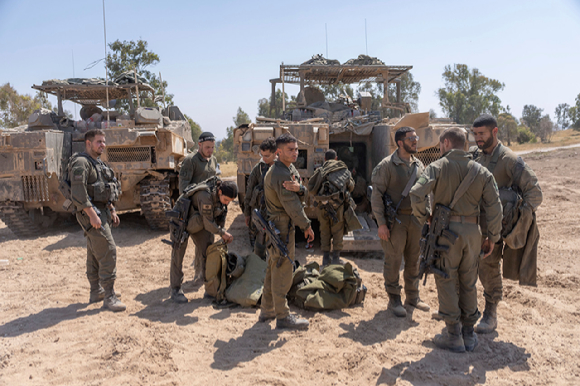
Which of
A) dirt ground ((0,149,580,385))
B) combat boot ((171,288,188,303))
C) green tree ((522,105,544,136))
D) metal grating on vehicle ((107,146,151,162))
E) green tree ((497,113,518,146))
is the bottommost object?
dirt ground ((0,149,580,385))

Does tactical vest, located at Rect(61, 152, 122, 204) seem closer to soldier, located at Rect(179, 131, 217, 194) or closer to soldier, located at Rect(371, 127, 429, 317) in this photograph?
soldier, located at Rect(179, 131, 217, 194)

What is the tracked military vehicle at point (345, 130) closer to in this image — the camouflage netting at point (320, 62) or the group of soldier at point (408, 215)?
the camouflage netting at point (320, 62)

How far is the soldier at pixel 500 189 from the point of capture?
351 centimetres

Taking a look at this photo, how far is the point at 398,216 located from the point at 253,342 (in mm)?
1799

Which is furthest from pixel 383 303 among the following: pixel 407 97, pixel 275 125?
pixel 407 97

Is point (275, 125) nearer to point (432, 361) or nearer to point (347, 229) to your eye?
point (347, 229)

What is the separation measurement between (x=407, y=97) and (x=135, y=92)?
1180 inches

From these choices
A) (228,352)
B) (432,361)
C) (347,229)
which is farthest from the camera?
(347,229)

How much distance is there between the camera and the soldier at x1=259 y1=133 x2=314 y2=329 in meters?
3.54

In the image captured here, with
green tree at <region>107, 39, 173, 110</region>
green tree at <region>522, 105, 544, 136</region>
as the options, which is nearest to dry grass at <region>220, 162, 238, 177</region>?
green tree at <region>107, 39, 173, 110</region>

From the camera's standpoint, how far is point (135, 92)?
33.7ft

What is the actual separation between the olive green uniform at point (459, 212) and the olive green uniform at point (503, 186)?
31cm

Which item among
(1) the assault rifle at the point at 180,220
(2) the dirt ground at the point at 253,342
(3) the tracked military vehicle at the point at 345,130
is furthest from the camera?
(3) the tracked military vehicle at the point at 345,130

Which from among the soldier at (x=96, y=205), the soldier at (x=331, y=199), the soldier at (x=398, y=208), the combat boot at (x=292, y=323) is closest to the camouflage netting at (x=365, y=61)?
the soldier at (x=331, y=199)
